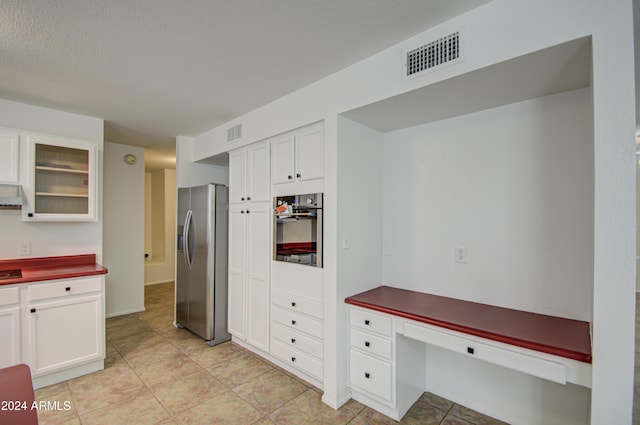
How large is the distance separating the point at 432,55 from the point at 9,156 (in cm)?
354

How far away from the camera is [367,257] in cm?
263

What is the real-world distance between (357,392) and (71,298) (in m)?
2.60

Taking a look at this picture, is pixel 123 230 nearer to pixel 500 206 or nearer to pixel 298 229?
pixel 298 229

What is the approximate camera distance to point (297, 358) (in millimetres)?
2709

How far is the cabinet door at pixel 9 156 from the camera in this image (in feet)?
8.70

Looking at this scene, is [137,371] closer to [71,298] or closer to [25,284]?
[71,298]

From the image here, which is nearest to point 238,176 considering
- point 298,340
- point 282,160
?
point 282,160

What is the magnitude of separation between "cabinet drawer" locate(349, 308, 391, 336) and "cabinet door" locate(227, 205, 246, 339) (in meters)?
1.48

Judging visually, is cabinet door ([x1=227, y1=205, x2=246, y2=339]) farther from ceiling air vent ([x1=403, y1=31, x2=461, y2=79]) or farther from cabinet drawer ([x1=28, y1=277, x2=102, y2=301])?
ceiling air vent ([x1=403, y1=31, x2=461, y2=79])

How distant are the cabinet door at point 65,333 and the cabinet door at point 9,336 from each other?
0.08 metres

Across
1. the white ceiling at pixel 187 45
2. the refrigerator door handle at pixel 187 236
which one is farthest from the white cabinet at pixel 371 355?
the refrigerator door handle at pixel 187 236

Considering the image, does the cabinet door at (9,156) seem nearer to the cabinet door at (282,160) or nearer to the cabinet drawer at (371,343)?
the cabinet door at (282,160)

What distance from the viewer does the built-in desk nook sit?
59.9 inches

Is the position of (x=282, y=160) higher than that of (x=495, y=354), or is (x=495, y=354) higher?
(x=282, y=160)
